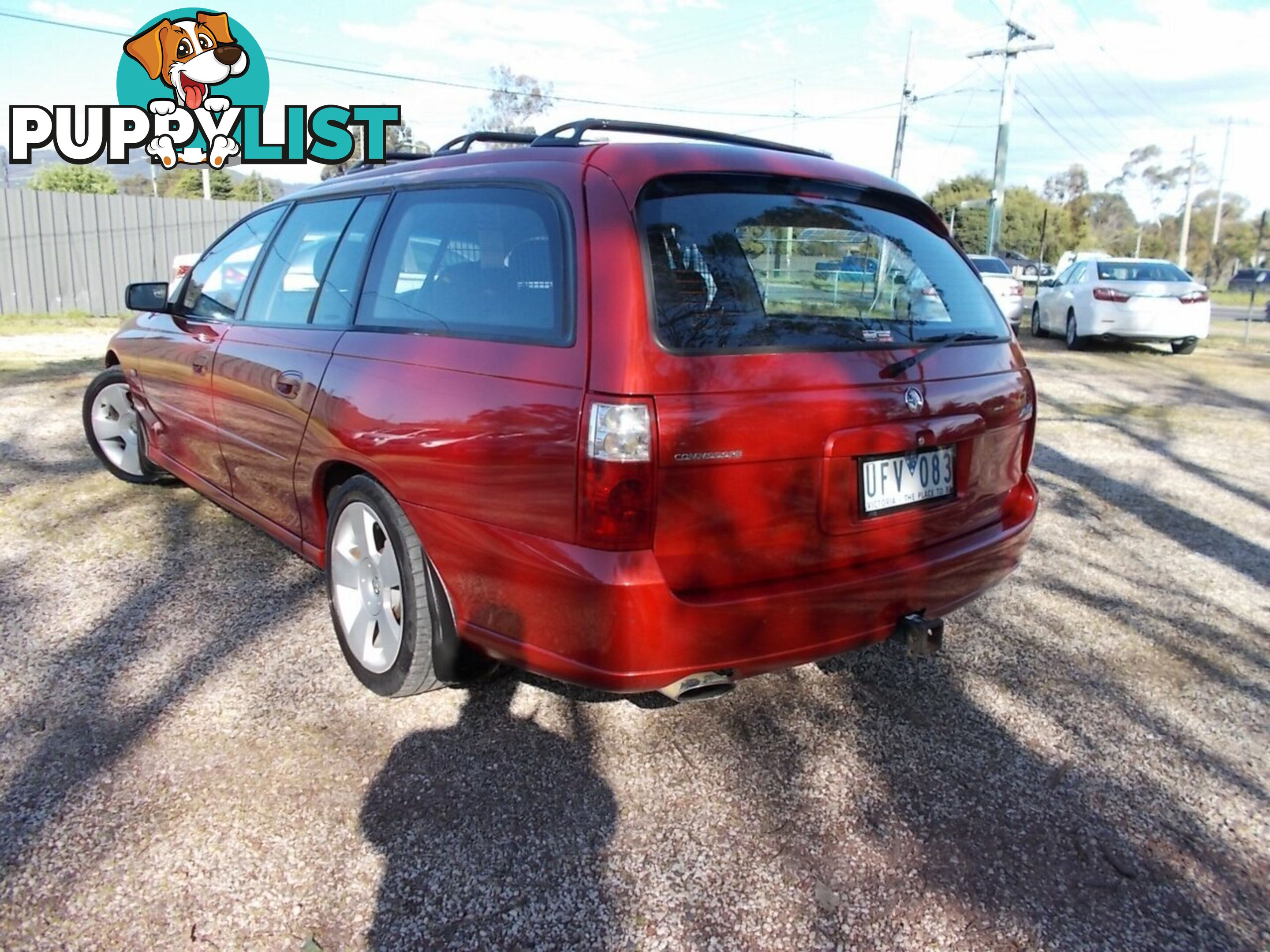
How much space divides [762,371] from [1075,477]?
4.70 metres

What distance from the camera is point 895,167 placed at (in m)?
37.7

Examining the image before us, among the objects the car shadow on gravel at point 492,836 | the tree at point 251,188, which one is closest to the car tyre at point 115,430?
the car shadow on gravel at point 492,836

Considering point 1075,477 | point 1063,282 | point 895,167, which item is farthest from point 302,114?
point 895,167

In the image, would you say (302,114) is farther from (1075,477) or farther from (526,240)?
(526,240)

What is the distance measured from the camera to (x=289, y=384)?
331 centimetres

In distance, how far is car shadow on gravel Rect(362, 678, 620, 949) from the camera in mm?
2115

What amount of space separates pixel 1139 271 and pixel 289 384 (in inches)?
552

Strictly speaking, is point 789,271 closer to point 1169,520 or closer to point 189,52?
point 1169,520

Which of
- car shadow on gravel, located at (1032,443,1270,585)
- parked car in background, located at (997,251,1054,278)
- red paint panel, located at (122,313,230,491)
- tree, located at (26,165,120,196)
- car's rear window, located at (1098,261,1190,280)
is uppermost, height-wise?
tree, located at (26,165,120,196)

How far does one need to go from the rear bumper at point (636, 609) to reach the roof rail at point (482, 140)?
1596 millimetres

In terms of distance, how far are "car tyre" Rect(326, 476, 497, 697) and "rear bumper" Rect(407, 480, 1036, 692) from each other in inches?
4.1

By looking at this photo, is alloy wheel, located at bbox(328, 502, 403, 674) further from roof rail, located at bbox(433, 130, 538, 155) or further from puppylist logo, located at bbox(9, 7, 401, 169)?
puppylist logo, located at bbox(9, 7, 401, 169)

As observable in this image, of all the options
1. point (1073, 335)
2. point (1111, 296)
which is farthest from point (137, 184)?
point (1111, 296)

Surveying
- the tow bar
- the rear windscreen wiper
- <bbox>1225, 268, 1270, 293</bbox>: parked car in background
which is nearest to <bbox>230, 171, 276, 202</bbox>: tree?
the rear windscreen wiper
